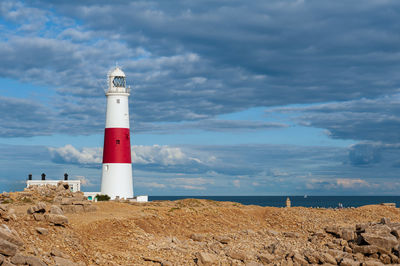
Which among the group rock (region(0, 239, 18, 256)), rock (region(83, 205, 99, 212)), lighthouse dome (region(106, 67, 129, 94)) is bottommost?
rock (region(0, 239, 18, 256))

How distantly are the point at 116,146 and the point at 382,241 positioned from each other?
2979 cm

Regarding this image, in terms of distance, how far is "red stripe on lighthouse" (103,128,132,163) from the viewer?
166 feet

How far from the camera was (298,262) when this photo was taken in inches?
1016

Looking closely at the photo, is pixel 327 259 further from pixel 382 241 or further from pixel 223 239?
pixel 223 239

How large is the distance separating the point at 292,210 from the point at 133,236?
679 inches

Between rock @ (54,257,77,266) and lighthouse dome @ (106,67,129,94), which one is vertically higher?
lighthouse dome @ (106,67,129,94)

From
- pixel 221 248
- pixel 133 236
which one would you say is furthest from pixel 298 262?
pixel 133 236

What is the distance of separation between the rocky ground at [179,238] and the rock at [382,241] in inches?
2.0

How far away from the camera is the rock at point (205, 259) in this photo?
24500 millimetres

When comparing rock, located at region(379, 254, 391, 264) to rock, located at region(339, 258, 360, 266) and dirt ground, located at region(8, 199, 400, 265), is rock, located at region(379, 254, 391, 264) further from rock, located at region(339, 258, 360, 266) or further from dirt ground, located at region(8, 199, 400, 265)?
dirt ground, located at region(8, 199, 400, 265)

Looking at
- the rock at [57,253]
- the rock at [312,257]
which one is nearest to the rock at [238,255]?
the rock at [312,257]

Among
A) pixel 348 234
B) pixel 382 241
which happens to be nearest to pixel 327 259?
pixel 382 241

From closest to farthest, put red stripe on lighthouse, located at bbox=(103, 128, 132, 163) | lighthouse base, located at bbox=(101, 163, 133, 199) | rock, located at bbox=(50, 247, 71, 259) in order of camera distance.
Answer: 1. rock, located at bbox=(50, 247, 71, 259)
2. red stripe on lighthouse, located at bbox=(103, 128, 132, 163)
3. lighthouse base, located at bbox=(101, 163, 133, 199)

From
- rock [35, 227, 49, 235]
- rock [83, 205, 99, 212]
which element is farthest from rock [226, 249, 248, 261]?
rock [83, 205, 99, 212]
